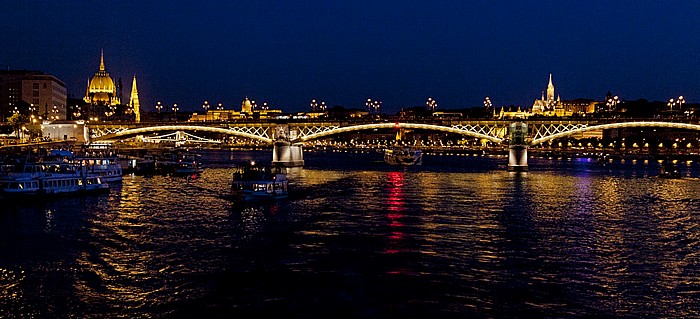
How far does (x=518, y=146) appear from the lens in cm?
8931

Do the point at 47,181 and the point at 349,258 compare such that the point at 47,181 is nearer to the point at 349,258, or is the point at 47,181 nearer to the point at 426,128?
the point at 349,258

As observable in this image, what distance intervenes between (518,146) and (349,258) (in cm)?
6418

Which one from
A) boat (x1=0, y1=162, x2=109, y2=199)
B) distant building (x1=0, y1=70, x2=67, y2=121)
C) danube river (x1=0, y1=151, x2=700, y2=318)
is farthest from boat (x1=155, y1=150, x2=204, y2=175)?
distant building (x1=0, y1=70, x2=67, y2=121)

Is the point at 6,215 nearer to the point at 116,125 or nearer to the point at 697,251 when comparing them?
the point at 697,251

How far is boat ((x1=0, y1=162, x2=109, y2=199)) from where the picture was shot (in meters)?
48.4

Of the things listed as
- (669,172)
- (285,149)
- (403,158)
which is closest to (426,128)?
(403,158)

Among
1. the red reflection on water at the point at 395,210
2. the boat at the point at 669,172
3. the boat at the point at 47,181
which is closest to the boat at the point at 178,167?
the red reflection on water at the point at 395,210

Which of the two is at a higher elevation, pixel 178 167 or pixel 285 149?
pixel 285 149

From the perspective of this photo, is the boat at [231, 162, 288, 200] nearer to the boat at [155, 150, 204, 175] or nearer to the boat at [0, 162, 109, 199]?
the boat at [0, 162, 109, 199]

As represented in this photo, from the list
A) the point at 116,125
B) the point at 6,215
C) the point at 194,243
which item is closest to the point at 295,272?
the point at 194,243

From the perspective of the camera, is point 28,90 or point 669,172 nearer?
point 669,172

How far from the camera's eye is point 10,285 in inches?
926

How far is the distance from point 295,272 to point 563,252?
34.7ft

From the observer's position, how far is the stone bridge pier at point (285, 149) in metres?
94.6
